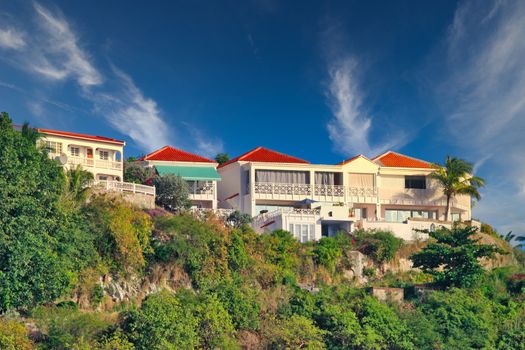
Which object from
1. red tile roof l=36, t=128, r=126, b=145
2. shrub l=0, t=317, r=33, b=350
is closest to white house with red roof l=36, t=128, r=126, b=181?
red tile roof l=36, t=128, r=126, b=145

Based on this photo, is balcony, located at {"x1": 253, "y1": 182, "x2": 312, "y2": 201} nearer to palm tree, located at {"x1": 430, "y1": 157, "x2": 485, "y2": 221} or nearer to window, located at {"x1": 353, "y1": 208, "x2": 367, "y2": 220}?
window, located at {"x1": 353, "y1": 208, "x2": 367, "y2": 220}

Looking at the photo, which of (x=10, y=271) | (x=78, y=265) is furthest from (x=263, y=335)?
(x=10, y=271)

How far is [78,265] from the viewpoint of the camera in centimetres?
3262

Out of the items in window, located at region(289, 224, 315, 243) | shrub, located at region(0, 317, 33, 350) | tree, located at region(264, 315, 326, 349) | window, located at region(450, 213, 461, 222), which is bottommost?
tree, located at region(264, 315, 326, 349)

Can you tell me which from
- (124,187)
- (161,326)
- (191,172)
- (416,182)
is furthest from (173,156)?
(161,326)

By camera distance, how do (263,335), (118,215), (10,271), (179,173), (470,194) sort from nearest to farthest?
(10,271), (263,335), (118,215), (179,173), (470,194)

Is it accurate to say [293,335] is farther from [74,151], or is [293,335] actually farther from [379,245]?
[74,151]

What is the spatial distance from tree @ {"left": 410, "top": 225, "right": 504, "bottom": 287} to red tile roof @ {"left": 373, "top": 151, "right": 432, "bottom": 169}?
13042mm

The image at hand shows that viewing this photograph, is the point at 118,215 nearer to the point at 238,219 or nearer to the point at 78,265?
the point at 78,265

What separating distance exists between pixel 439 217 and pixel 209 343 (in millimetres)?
27359

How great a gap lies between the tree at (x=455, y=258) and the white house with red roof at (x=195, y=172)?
13.5m

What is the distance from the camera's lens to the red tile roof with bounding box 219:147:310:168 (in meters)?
51.6

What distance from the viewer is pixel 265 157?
52344mm

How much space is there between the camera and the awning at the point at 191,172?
158 ft
